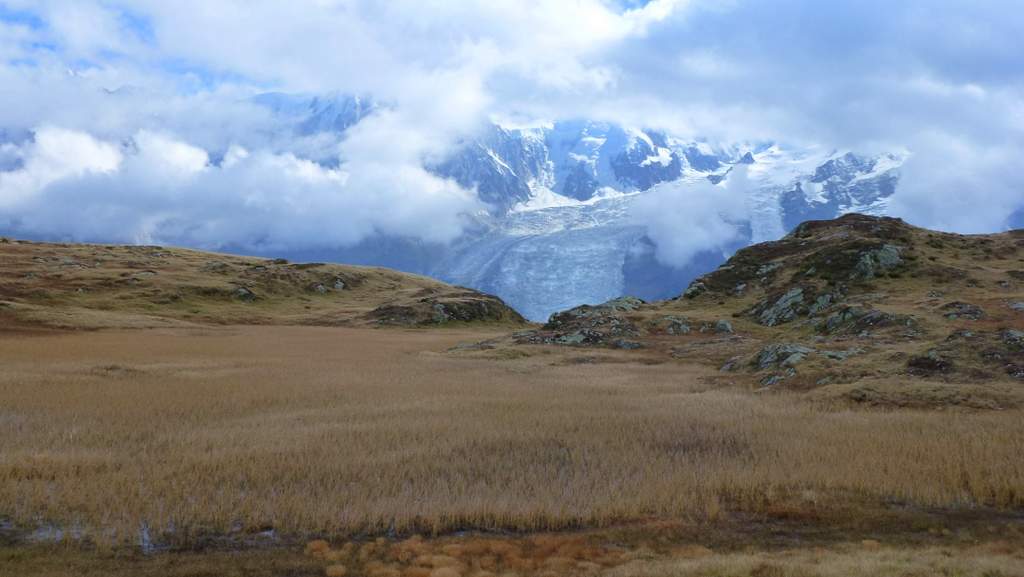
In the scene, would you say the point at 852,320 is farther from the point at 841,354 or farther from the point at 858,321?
the point at 841,354

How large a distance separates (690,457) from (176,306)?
96175mm

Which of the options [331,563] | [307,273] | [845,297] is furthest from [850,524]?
[307,273]

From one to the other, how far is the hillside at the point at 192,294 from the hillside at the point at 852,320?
4209cm

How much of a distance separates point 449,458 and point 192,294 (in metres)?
100

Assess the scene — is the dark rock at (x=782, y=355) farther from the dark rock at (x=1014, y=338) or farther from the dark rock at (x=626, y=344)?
the dark rock at (x=626, y=344)

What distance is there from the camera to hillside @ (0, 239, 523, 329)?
85.1 metres

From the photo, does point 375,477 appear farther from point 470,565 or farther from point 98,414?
point 98,414

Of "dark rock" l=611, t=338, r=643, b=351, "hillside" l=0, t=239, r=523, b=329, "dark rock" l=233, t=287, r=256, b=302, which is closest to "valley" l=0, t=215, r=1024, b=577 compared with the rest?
"dark rock" l=611, t=338, r=643, b=351

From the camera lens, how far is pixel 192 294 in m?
106

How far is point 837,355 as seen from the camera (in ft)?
111

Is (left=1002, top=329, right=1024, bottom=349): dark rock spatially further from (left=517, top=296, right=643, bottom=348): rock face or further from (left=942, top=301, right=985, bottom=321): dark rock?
(left=517, top=296, right=643, bottom=348): rock face

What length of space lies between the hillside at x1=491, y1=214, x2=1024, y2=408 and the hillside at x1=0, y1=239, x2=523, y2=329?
1657 inches

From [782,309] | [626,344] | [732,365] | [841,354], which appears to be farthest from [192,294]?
[841,354]

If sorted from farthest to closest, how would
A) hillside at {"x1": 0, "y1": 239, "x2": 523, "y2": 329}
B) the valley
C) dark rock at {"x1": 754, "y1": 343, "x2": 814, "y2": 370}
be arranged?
hillside at {"x1": 0, "y1": 239, "x2": 523, "y2": 329} < dark rock at {"x1": 754, "y1": 343, "x2": 814, "y2": 370} < the valley
